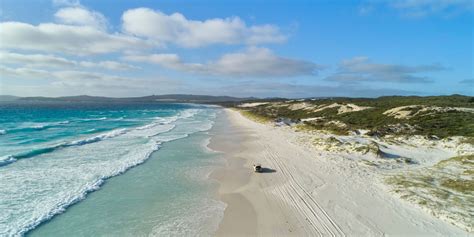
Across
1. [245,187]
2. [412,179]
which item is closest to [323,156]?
[412,179]

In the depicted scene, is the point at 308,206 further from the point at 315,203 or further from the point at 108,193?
the point at 108,193

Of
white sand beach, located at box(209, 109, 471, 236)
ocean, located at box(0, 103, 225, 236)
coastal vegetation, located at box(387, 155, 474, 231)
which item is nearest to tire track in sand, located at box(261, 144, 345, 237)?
white sand beach, located at box(209, 109, 471, 236)

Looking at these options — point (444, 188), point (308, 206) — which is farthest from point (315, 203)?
point (444, 188)

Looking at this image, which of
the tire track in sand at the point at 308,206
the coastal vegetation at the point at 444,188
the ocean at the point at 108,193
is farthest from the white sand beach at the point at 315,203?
the ocean at the point at 108,193

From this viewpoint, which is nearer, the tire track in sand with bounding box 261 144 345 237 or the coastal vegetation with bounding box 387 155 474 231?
the tire track in sand with bounding box 261 144 345 237

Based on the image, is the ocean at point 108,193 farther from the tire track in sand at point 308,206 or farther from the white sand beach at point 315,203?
the tire track in sand at point 308,206

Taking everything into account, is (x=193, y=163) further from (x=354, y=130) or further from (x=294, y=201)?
(x=354, y=130)

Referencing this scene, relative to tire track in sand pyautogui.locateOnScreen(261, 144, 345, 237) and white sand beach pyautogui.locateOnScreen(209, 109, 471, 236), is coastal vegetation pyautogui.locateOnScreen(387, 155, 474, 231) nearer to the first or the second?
white sand beach pyautogui.locateOnScreen(209, 109, 471, 236)

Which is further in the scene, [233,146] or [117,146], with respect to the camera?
[233,146]

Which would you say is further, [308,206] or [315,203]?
[315,203]
